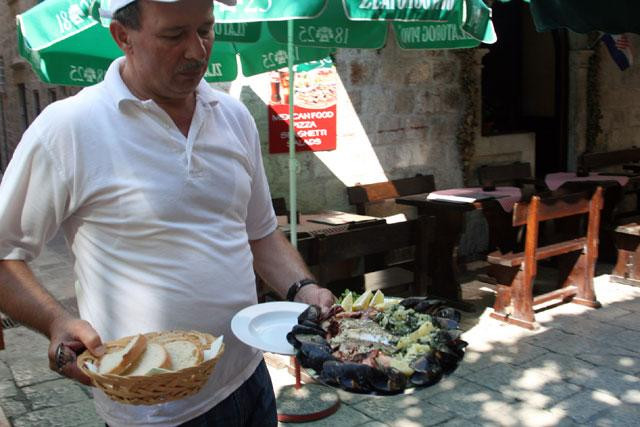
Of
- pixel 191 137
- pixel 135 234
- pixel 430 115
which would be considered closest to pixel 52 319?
pixel 135 234

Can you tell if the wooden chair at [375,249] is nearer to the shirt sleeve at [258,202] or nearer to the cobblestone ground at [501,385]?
the cobblestone ground at [501,385]

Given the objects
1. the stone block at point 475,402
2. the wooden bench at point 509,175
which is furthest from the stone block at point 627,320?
the wooden bench at point 509,175

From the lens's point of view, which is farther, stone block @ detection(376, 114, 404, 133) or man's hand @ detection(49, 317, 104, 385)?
stone block @ detection(376, 114, 404, 133)

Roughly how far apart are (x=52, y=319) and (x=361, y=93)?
5.77 meters

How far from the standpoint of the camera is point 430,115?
25.2ft

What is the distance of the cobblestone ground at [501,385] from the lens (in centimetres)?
414

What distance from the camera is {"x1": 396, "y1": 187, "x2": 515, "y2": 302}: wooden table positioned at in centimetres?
595

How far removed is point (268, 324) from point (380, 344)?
0.97 feet

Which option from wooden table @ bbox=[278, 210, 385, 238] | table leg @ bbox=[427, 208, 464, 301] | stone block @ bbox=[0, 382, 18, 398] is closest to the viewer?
stone block @ bbox=[0, 382, 18, 398]

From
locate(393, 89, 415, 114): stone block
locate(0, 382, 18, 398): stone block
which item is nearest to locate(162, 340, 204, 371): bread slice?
locate(0, 382, 18, 398): stone block

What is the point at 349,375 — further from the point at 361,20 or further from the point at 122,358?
the point at 361,20

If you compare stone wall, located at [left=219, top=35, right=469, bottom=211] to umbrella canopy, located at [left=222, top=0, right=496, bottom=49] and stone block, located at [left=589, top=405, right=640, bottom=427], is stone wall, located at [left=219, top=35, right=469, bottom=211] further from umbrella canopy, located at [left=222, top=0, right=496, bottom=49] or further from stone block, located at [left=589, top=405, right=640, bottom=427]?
stone block, located at [left=589, top=405, right=640, bottom=427]

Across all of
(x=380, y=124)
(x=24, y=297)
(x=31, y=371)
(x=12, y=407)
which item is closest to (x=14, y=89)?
(x=380, y=124)

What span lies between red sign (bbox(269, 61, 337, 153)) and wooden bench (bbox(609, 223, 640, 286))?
2870mm
